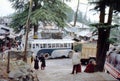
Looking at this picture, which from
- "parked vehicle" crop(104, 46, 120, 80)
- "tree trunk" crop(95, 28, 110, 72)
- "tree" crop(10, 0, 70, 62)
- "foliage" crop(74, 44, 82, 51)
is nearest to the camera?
"parked vehicle" crop(104, 46, 120, 80)

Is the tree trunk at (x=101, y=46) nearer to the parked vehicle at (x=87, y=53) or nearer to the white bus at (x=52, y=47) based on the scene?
the parked vehicle at (x=87, y=53)

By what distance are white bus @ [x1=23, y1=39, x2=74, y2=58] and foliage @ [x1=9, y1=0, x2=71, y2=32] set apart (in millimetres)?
4291

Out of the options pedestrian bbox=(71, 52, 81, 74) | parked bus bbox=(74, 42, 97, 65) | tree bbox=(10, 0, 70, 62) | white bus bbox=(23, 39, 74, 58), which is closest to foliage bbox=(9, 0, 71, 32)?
tree bbox=(10, 0, 70, 62)

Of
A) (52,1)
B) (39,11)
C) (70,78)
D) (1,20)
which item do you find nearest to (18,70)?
(70,78)

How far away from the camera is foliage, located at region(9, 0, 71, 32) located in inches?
1482

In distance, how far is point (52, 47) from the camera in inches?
1323

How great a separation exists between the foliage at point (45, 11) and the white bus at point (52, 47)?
429 centimetres

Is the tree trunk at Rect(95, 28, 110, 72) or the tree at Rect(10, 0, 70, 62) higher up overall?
the tree at Rect(10, 0, 70, 62)

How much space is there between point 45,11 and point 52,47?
594 cm

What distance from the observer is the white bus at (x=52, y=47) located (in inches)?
1294

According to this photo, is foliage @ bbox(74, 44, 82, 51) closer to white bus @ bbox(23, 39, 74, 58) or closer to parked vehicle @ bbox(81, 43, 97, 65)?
parked vehicle @ bbox(81, 43, 97, 65)

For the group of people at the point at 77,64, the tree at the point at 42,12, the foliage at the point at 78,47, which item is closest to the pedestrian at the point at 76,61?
the group of people at the point at 77,64

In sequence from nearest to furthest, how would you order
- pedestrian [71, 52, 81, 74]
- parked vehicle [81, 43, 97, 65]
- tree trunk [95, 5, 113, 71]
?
1. tree trunk [95, 5, 113, 71]
2. pedestrian [71, 52, 81, 74]
3. parked vehicle [81, 43, 97, 65]

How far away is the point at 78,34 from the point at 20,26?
51.7 ft
